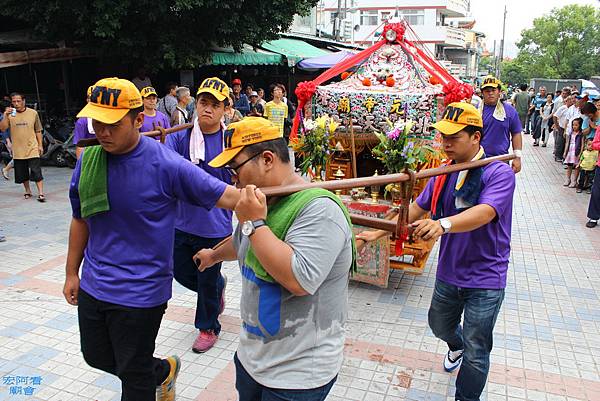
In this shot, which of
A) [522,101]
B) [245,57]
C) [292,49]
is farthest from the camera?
[522,101]

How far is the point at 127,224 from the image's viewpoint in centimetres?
234

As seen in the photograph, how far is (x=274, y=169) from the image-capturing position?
1.88 metres

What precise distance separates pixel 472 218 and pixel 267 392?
1262mm

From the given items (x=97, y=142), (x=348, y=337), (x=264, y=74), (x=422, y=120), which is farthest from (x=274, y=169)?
(x=264, y=74)

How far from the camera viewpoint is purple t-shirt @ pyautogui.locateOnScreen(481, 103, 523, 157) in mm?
5750

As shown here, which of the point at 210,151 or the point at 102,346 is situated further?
the point at 210,151

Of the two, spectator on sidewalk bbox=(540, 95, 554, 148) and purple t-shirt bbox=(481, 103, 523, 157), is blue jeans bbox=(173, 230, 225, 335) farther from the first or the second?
spectator on sidewalk bbox=(540, 95, 554, 148)

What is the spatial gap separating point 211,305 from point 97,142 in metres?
1.69

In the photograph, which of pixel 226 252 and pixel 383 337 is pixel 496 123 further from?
pixel 226 252

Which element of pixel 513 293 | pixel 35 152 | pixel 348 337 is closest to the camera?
pixel 348 337

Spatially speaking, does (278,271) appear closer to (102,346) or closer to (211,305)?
(102,346)

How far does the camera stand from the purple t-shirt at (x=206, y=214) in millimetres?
3516

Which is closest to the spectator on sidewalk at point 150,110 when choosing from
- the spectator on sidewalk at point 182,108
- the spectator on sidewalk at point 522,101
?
the spectator on sidewalk at point 182,108

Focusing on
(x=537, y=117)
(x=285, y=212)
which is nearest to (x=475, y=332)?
(x=285, y=212)
